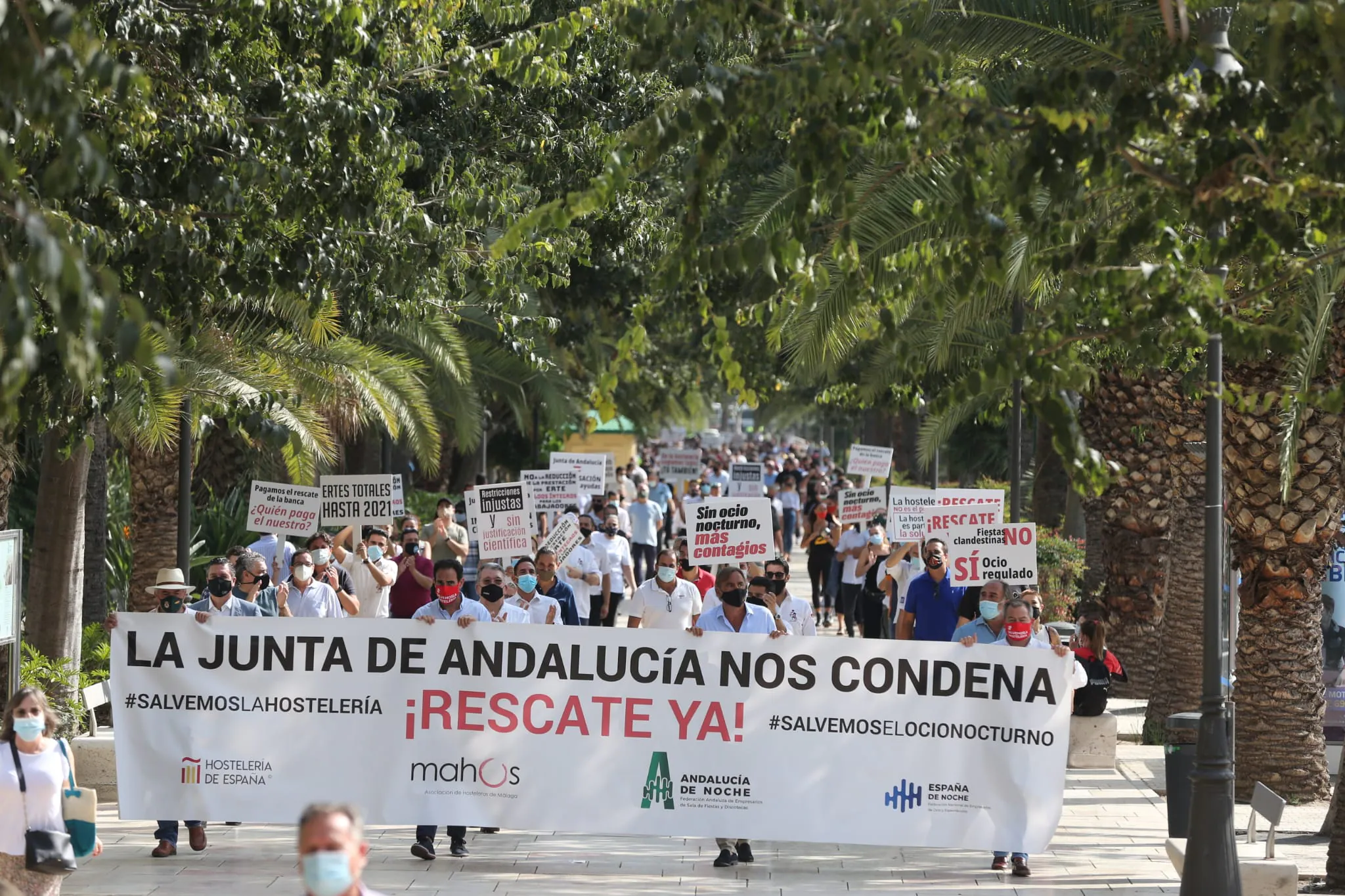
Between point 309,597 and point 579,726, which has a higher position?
point 309,597

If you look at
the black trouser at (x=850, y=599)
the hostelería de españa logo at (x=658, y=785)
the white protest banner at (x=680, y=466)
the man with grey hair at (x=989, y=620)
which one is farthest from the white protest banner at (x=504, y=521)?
the white protest banner at (x=680, y=466)

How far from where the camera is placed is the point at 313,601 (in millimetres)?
12969

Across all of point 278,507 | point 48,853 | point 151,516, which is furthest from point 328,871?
point 151,516

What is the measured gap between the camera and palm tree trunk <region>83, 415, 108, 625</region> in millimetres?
16500

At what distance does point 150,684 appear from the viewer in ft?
33.5

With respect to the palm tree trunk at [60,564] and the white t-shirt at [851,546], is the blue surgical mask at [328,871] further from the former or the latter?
the white t-shirt at [851,546]

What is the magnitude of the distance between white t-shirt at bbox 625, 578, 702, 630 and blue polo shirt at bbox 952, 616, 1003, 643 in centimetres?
353

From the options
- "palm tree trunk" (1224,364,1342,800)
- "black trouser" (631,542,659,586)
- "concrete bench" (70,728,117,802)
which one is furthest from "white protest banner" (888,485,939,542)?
"black trouser" (631,542,659,586)

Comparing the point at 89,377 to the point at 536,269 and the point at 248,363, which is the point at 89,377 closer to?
the point at 536,269

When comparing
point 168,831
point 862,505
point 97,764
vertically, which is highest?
point 862,505

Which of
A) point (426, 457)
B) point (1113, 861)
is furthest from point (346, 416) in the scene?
point (1113, 861)

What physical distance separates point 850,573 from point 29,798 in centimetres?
1486

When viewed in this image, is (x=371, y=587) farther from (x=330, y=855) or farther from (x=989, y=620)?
(x=330, y=855)

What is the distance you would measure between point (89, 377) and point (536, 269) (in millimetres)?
9728
